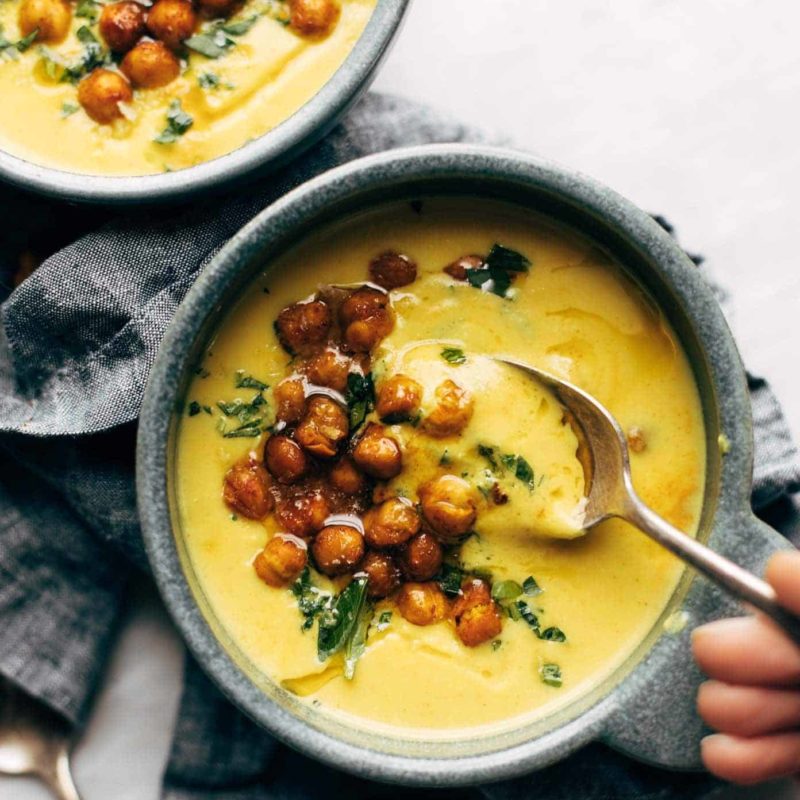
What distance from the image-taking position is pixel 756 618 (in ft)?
4.95

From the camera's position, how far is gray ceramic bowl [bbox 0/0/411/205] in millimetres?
1779

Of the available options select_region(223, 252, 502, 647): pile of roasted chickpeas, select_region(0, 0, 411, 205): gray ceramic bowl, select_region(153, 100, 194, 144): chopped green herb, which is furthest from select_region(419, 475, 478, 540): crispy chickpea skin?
select_region(153, 100, 194, 144): chopped green herb

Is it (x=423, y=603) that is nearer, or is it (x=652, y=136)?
(x=423, y=603)

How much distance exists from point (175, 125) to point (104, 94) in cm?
12

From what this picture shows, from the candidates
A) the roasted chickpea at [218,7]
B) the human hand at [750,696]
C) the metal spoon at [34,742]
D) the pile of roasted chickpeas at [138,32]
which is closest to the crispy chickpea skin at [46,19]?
the pile of roasted chickpeas at [138,32]

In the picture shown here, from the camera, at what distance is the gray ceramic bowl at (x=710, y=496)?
5.18 ft

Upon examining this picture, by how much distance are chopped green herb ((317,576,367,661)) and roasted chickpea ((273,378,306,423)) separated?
27 centimetres

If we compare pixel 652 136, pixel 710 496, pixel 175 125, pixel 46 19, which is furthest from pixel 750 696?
pixel 46 19

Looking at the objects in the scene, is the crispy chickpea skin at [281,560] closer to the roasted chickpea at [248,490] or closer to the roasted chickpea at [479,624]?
the roasted chickpea at [248,490]

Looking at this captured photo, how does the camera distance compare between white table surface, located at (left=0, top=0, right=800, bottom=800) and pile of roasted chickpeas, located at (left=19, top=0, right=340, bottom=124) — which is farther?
white table surface, located at (left=0, top=0, right=800, bottom=800)

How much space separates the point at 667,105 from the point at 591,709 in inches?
42.8

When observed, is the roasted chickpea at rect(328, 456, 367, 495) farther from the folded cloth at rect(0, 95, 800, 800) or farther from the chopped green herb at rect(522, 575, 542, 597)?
the folded cloth at rect(0, 95, 800, 800)

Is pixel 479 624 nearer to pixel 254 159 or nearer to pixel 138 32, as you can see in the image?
pixel 254 159

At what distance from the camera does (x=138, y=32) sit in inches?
74.9
